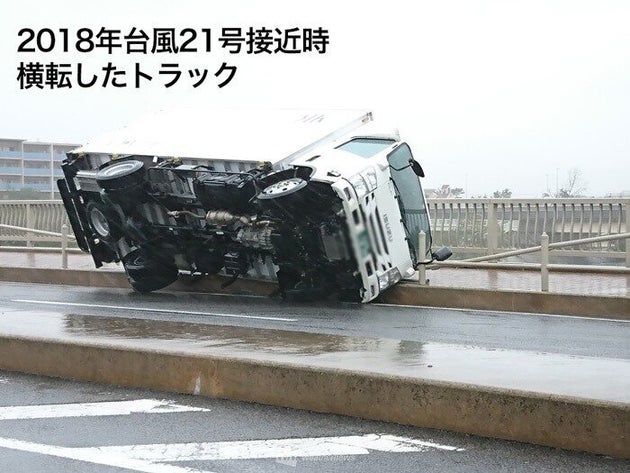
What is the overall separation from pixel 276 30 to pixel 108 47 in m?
2.92

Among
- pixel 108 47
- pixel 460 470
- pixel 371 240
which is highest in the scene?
pixel 108 47

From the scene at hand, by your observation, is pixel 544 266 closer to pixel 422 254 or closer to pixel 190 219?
pixel 422 254

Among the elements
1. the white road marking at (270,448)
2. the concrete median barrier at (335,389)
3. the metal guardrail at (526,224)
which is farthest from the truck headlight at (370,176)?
the metal guardrail at (526,224)

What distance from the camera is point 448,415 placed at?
732cm

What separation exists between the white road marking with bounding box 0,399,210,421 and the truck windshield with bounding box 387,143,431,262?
216 inches

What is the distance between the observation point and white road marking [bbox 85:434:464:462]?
6766 millimetres

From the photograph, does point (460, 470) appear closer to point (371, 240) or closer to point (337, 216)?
point (371, 240)

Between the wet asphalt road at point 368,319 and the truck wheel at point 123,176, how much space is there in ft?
5.42

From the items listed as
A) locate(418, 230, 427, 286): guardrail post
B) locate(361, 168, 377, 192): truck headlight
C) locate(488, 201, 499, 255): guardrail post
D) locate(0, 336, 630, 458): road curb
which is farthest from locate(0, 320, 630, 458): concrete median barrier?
locate(488, 201, 499, 255): guardrail post

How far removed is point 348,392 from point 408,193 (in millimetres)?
6482

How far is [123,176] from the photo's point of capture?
51.4 feet

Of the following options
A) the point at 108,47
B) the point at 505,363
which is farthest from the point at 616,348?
the point at 108,47

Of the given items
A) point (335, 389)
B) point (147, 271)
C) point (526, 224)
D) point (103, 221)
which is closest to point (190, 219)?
point (147, 271)

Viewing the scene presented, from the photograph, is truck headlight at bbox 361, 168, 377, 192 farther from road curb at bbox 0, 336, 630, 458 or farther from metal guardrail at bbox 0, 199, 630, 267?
metal guardrail at bbox 0, 199, 630, 267
